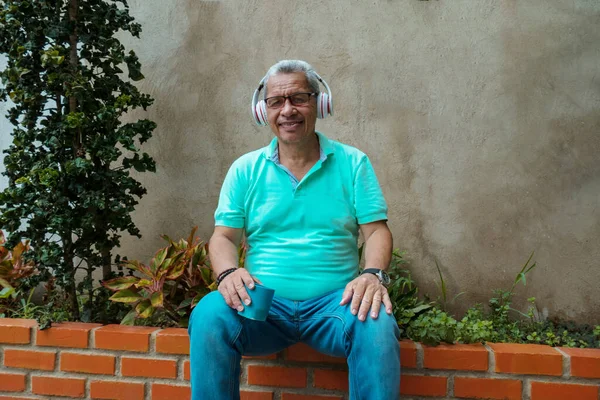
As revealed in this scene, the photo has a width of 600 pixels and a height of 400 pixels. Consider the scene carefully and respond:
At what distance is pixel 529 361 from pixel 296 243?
1.11 m

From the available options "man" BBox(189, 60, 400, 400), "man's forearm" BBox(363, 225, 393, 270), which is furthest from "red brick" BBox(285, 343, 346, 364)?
"man's forearm" BBox(363, 225, 393, 270)

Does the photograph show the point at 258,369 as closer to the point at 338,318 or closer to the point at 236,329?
the point at 236,329

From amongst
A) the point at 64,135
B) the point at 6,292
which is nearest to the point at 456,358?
the point at 64,135

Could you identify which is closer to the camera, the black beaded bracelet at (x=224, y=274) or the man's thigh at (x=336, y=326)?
the man's thigh at (x=336, y=326)

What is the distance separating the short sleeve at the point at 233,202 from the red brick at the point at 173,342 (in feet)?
1.85

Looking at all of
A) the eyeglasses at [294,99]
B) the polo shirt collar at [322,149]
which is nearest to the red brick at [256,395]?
the polo shirt collar at [322,149]

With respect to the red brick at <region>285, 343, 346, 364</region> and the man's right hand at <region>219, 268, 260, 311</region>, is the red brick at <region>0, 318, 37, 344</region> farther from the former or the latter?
the red brick at <region>285, 343, 346, 364</region>

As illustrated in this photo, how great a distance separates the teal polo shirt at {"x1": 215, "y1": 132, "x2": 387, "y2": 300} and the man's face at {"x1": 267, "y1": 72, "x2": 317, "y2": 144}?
0.13 meters

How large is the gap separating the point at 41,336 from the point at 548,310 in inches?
108

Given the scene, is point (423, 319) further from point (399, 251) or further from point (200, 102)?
point (200, 102)

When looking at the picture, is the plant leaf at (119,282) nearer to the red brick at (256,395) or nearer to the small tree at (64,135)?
the small tree at (64,135)

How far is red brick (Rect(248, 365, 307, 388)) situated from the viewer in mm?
2197

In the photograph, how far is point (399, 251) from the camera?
2.95 m

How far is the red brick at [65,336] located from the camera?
2.37 meters
